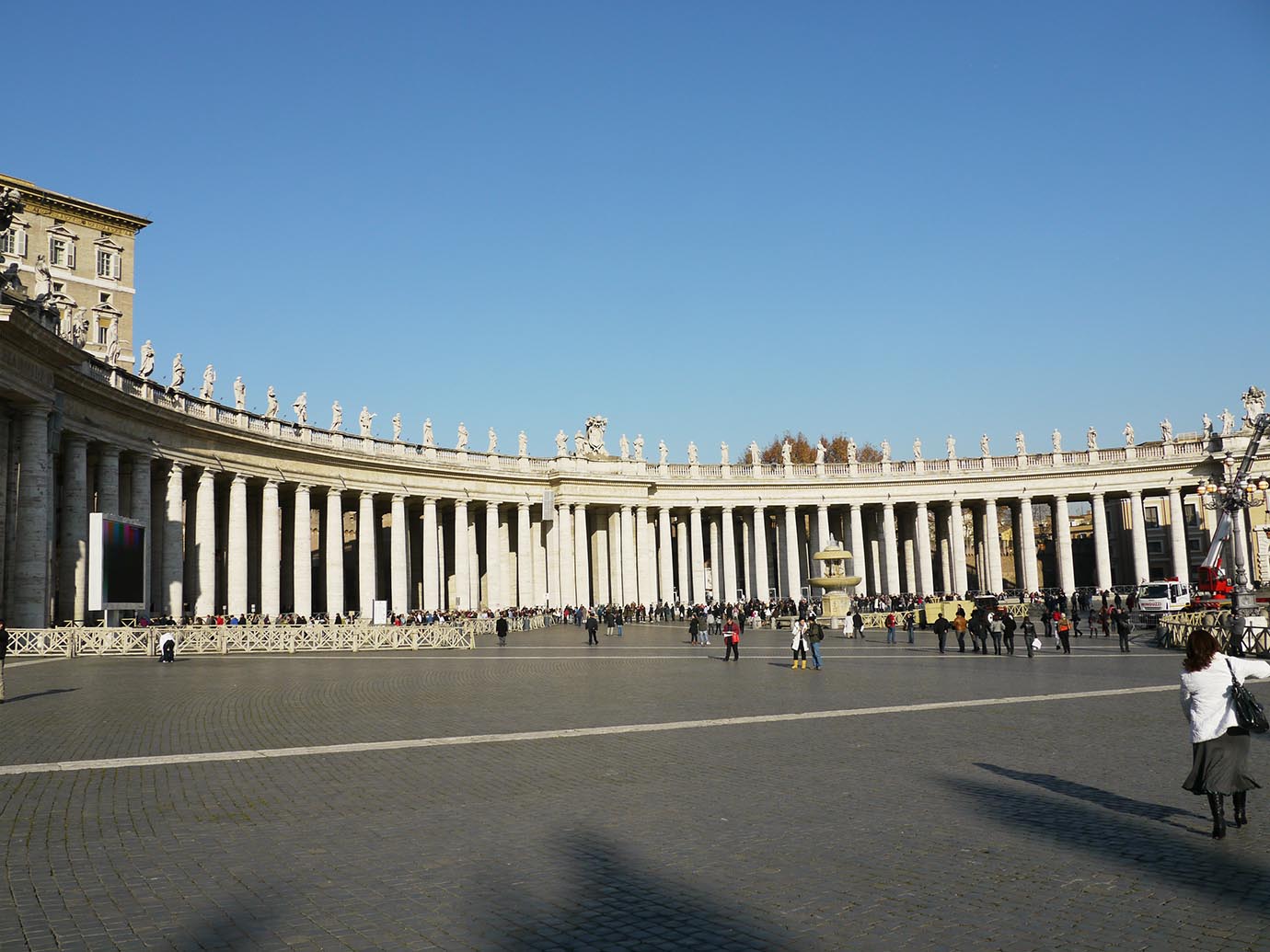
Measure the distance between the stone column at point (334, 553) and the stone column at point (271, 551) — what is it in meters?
3.72

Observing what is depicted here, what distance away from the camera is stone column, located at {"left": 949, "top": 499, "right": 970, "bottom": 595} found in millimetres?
83625

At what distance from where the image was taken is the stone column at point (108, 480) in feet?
142

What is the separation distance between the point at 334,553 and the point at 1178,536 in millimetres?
60393

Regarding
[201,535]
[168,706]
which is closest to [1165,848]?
[168,706]

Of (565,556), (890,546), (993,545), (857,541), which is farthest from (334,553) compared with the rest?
(993,545)

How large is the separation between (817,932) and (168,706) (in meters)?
15.9

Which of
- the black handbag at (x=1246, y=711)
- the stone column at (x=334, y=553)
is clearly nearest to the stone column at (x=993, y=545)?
the stone column at (x=334, y=553)

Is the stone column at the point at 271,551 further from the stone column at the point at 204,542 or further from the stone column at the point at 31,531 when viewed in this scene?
the stone column at the point at 31,531

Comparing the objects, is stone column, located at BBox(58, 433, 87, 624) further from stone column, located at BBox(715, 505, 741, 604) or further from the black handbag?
stone column, located at BBox(715, 505, 741, 604)

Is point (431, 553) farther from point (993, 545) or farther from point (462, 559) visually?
point (993, 545)

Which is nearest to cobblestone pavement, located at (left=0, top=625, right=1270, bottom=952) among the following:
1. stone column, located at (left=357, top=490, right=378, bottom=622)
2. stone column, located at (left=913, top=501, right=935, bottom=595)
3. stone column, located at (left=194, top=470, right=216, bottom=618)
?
stone column, located at (left=194, top=470, right=216, bottom=618)

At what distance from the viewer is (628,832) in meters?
9.37

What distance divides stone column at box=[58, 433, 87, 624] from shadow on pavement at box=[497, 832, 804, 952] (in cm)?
3868

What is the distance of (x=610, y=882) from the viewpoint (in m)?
7.88
